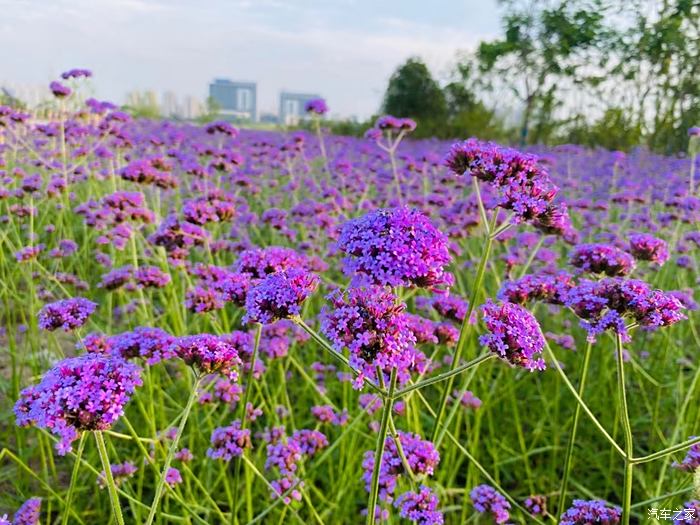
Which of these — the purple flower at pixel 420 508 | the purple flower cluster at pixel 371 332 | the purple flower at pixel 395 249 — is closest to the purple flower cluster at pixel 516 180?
the purple flower at pixel 395 249

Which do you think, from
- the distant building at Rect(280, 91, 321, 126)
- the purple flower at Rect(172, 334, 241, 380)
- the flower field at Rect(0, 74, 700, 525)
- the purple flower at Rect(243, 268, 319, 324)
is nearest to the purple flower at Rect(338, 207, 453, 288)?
the flower field at Rect(0, 74, 700, 525)

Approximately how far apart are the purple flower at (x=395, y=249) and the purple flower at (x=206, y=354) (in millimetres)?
449

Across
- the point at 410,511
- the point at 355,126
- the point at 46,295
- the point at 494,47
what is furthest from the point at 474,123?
the point at 410,511

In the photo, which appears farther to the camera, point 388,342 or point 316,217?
point 316,217

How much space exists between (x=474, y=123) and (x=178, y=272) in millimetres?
16424

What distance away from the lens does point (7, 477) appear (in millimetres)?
2896

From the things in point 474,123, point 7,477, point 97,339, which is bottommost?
point 7,477

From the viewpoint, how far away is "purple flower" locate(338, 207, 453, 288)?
4.02 ft

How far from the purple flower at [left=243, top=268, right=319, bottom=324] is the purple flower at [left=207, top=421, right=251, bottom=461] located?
731mm

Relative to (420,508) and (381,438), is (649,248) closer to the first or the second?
A: (420,508)

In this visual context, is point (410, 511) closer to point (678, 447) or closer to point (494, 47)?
point (678, 447)

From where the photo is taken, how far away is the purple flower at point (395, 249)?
4.02 feet

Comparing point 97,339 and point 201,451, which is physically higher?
point 97,339

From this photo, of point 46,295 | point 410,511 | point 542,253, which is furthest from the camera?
point 542,253
